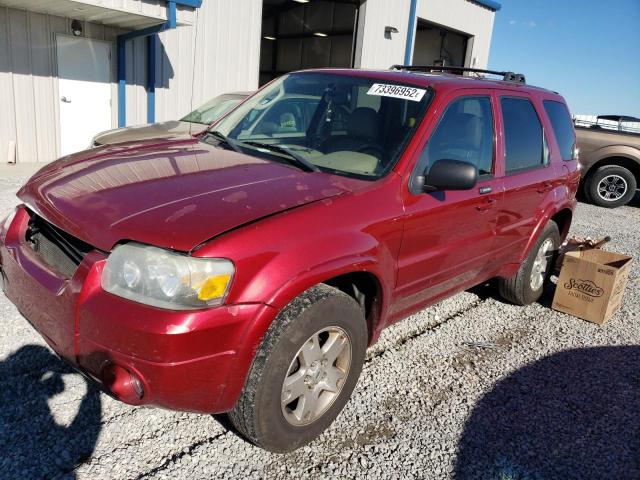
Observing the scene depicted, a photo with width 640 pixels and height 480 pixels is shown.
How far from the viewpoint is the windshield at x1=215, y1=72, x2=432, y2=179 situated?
120 inches

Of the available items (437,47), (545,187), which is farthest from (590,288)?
(437,47)

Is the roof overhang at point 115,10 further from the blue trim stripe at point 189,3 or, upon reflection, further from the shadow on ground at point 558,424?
the shadow on ground at point 558,424

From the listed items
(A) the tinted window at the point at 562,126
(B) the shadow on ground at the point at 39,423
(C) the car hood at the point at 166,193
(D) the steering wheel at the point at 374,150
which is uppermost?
(A) the tinted window at the point at 562,126

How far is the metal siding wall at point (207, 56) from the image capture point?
37.6 feet

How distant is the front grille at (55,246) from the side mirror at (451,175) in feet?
5.79

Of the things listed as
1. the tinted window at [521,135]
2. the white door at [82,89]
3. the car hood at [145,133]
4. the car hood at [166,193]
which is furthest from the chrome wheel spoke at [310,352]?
the white door at [82,89]

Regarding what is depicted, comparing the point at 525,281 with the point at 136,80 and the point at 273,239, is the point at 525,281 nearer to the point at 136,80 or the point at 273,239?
the point at 273,239

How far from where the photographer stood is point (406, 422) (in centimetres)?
293

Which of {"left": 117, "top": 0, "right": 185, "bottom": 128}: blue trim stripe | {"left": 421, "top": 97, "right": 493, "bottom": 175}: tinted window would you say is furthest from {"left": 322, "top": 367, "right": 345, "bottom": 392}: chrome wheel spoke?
{"left": 117, "top": 0, "right": 185, "bottom": 128}: blue trim stripe

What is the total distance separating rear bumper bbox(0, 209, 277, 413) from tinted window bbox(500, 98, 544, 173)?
2502 mm

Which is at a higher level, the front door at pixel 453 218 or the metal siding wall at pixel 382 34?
the metal siding wall at pixel 382 34

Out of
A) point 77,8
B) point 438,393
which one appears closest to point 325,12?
point 77,8

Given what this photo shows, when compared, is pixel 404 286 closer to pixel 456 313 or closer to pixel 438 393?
pixel 438 393

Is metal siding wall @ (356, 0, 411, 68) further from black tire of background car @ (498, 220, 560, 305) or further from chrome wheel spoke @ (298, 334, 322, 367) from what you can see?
chrome wheel spoke @ (298, 334, 322, 367)
